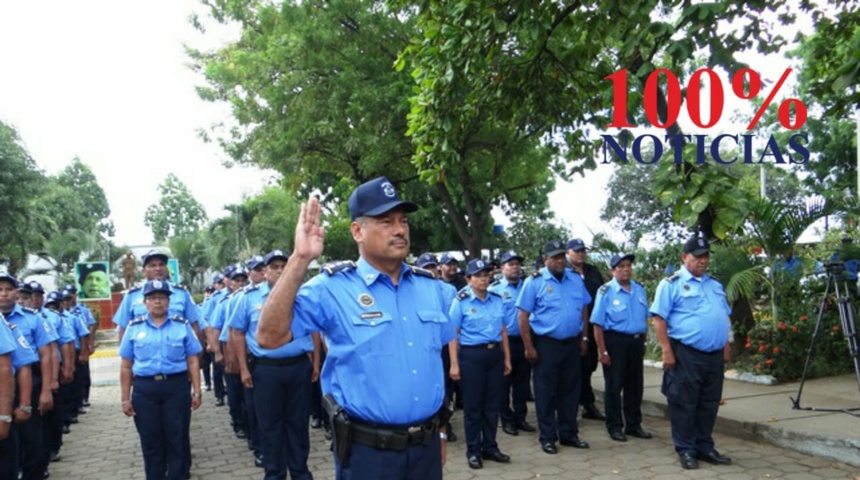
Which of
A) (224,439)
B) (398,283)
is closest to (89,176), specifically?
(224,439)

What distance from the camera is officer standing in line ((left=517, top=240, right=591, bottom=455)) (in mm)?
7125

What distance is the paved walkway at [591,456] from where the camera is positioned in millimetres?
6199

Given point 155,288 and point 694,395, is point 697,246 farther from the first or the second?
point 155,288

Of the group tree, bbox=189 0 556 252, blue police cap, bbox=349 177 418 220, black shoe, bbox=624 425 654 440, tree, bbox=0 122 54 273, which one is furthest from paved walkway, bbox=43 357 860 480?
tree, bbox=0 122 54 273

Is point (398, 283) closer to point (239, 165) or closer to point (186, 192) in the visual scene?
point (239, 165)

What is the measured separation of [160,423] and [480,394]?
2.80 m

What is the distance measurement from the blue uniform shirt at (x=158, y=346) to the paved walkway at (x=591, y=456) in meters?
1.58

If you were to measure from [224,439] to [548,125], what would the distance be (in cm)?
577

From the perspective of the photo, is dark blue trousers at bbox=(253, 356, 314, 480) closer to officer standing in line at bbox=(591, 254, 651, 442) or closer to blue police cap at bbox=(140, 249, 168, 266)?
blue police cap at bbox=(140, 249, 168, 266)

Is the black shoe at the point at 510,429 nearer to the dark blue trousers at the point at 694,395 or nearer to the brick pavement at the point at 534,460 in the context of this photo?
the brick pavement at the point at 534,460

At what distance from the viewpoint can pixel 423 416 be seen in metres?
3.23

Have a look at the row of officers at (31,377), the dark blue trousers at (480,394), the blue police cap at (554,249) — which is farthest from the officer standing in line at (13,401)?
the blue police cap at (554,249)

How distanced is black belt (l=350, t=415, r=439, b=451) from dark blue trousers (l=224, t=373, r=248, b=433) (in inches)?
214

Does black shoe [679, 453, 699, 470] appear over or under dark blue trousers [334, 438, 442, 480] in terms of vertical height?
under
